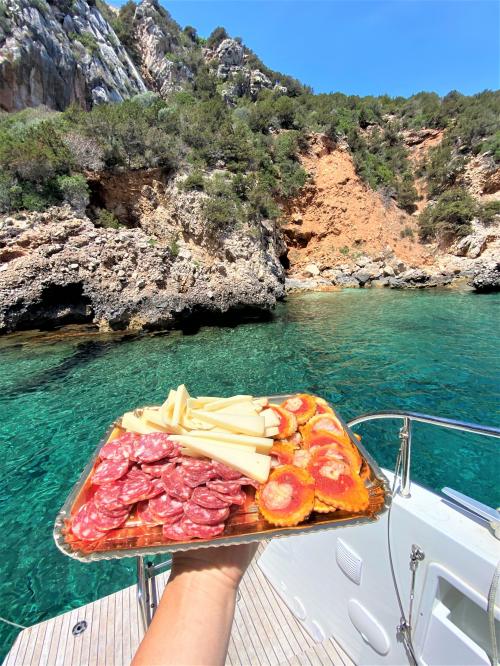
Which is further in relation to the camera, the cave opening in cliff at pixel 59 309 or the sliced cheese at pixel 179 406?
the cave opening in cliff at pixel 59 309

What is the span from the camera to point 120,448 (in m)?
1.56

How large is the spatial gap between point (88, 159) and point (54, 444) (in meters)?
14.5

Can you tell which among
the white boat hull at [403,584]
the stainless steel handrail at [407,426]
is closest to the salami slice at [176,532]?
the stainless steel handrail at [407,426]

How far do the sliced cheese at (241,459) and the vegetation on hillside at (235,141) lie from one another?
14716mm

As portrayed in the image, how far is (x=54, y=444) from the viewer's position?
17.6 feet

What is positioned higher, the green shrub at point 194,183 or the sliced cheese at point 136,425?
the green shrub at point 194,183

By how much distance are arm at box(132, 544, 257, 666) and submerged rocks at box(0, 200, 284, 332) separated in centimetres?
1123

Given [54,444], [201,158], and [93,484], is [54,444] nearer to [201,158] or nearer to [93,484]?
[93,484]

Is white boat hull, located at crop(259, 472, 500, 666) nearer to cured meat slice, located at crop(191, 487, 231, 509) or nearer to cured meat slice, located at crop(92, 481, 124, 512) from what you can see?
cured meat slice, located at crop(191, 487, 231, 509)

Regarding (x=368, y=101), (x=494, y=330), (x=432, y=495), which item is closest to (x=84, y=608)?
(x=432, y=495)

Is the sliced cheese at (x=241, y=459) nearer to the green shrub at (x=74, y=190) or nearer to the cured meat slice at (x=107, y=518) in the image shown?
the cured meat slice at (x=107, y=518)

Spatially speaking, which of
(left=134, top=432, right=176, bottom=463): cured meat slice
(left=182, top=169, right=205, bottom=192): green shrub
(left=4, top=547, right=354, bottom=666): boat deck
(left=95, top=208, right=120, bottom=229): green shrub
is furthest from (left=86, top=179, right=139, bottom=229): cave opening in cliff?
(left=134, top=432, right=176, bottom=463): cured meat slice

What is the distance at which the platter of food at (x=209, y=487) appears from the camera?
1250mm

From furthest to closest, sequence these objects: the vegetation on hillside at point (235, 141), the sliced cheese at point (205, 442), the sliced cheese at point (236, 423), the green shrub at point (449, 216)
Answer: the green shrub at point (449, 216) → the vegetation on hillside at point (235, 141) → the sliced cheese at point (236, 423) → the sliced cheese at point (205, 442)
